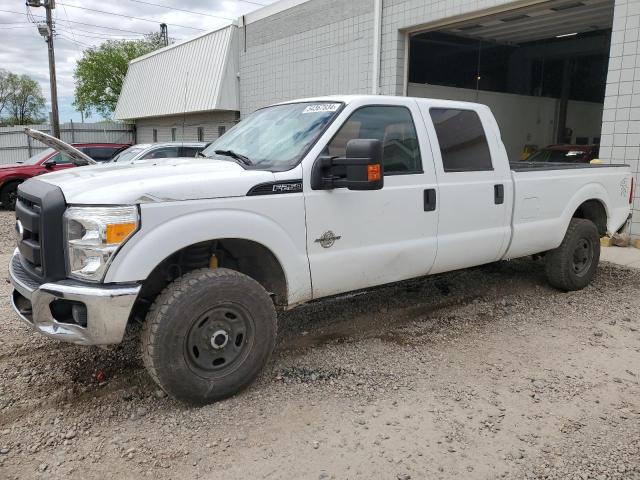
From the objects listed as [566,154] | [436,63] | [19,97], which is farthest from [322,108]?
[19,97]

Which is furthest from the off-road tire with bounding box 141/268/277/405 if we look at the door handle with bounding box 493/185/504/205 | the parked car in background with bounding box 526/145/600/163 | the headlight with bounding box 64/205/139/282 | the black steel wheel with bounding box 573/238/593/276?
the parked car in background with bounding box 526/145/600/163

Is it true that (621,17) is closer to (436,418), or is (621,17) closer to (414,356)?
(414,356)

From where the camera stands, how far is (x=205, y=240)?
332 centimetres

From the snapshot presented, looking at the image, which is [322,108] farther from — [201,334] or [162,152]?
[162,152]

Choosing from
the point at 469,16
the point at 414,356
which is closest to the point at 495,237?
the point at 414,356

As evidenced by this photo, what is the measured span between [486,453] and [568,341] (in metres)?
2.09

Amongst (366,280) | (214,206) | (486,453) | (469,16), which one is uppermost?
(469,16)

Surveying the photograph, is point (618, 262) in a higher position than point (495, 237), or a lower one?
lower

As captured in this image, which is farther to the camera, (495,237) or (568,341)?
(495,237)

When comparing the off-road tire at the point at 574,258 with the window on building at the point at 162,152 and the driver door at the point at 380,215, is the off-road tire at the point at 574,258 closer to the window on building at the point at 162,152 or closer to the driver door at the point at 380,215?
the driver door at the point at 380,215

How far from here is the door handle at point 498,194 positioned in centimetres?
499

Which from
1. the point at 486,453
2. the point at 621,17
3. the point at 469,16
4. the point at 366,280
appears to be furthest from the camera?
the point at 469,16

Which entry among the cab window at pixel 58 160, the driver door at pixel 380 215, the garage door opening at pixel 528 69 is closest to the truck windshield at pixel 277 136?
the driver door at pixel 380 215

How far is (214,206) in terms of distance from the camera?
3.33 metres
